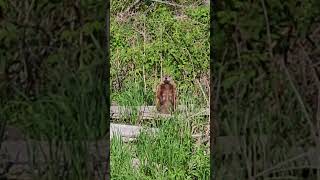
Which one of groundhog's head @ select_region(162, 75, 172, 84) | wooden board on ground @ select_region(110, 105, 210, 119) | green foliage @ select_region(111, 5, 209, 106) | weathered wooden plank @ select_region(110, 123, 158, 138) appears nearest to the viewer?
weathered wooden plank @ select_region(110, 123, 158, 138)

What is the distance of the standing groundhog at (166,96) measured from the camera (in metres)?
4.74

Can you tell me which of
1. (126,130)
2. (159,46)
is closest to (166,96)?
(126,130)

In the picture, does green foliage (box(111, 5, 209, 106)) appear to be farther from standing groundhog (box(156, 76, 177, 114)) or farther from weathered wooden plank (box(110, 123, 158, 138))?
weathered wooden plank (box(110, 123, 158, 138))

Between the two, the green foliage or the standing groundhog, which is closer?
the standing groundhog

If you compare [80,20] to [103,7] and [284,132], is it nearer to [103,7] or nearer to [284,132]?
[103,7]

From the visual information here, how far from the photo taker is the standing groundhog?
4742 millimetres

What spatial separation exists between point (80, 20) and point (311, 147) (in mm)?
1070

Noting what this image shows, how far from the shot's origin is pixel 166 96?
4754mm

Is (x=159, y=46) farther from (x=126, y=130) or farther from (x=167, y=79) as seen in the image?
(x=126, y=130)

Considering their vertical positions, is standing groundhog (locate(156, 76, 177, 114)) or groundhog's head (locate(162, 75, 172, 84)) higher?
groundhog's head (locate(162, 75, 172, 84))

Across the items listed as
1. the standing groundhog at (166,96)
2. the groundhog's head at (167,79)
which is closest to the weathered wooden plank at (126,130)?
the standing groundhog at (166,96)

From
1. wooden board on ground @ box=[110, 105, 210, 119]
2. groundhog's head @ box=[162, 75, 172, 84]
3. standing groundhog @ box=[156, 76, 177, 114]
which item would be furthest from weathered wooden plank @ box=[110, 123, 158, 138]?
groundhog's head @ box=[162, 75, 172, 84]

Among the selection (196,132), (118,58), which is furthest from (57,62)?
(118,58)

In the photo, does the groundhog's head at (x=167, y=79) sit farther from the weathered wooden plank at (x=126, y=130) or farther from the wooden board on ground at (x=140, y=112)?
the weathered wooden plank at (x=126, y=130)
